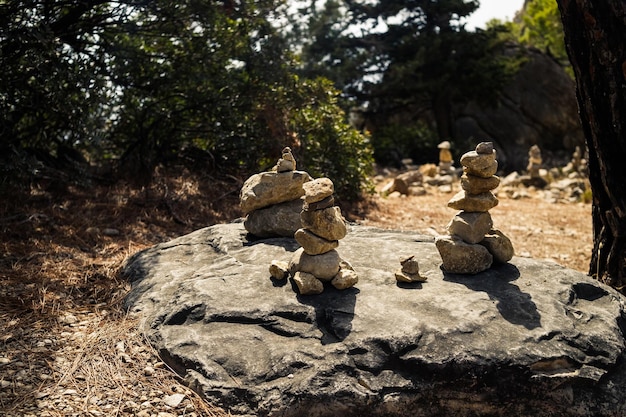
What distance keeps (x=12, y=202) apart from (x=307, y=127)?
4.55 metres

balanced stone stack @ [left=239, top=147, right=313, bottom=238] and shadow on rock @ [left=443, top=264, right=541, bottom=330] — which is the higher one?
balanced stone stack @ [left=239, top=147, right=313, bottom=238]

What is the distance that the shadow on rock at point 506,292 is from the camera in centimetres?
379

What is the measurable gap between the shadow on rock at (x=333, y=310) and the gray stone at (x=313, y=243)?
0.25 meters

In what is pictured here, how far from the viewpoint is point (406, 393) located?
338cm

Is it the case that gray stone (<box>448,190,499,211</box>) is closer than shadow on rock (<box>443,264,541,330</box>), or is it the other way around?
shadow on rock (<box>443,264,541,330</box>)

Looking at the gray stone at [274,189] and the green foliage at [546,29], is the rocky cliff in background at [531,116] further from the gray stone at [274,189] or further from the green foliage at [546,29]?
the gray stone at [274,189]

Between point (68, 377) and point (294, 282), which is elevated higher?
point (294, 282)

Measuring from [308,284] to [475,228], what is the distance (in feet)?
4.22

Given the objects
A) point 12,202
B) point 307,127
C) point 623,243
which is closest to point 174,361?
A: point 623,243

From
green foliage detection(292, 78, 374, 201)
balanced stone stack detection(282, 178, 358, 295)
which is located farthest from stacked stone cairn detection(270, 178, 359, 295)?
green foliage detection(292, 78, 374, 201)

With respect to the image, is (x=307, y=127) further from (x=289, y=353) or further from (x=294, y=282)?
(x=289, y=353)

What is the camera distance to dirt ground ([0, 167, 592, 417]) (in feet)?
11.6

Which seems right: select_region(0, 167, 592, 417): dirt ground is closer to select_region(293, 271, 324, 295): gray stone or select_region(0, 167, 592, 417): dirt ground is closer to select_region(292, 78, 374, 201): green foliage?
select_region(292, 78, 374, 201): green foliage

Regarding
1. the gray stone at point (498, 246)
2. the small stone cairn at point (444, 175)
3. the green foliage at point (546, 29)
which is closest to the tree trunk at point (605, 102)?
the gray stone at point (498, 246)
